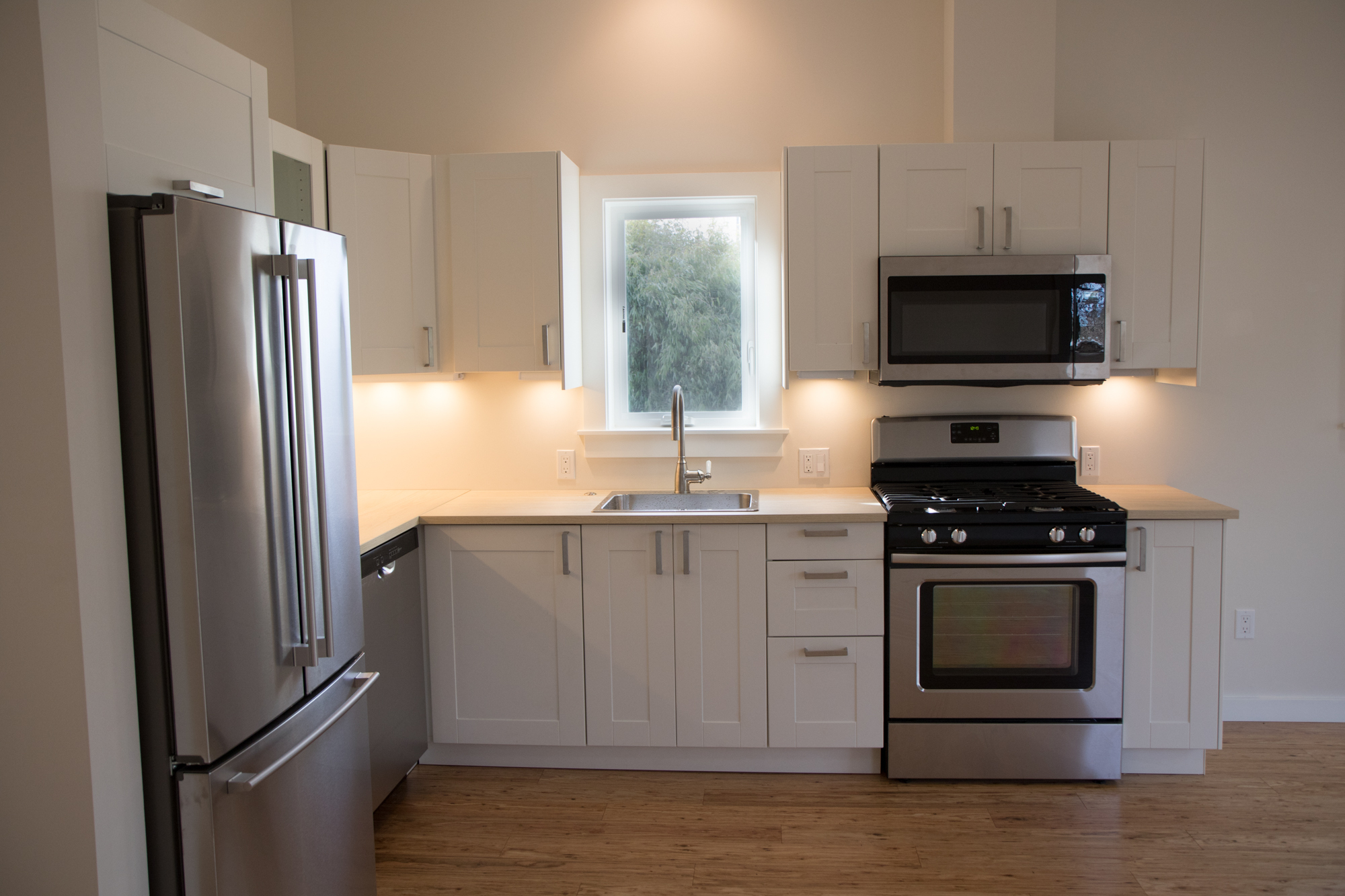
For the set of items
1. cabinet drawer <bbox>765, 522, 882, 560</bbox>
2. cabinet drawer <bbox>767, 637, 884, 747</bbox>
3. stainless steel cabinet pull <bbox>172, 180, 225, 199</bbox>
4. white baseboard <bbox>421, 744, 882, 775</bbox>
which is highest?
stainless steel cabinet pull <bbox>172, 180, 225, 199</bbox>

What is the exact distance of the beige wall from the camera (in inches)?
113

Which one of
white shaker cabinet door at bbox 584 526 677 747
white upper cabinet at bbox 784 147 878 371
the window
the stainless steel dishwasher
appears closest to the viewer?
the stainless steel dishwasher

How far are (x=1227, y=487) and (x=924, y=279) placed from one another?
1.49 metres

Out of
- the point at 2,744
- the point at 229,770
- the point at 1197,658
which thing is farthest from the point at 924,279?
the point at 2,744

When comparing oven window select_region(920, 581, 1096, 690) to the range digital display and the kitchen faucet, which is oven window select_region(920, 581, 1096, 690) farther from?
the kitchen faucet

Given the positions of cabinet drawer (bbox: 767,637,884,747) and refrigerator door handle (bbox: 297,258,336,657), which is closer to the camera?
refrigerator door handle (bbox: 297,258,336,657)

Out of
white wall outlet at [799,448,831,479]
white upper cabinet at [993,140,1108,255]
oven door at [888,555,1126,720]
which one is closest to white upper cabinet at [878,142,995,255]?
white upper cabinet at [993,140,1108,255]

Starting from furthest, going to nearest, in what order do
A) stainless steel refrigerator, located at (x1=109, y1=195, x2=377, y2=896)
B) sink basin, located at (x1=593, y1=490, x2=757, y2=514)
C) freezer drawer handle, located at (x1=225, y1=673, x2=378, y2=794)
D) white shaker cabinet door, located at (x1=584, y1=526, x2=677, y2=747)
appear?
1. sink basin, located at (x1=593, y1=490, x2=757, y2=514)
2. white shaker cabinet door, located at (x1=584, y1=526, x2=677, y2=747)
3. freezer drawer handle, located at (x1=225, y1=673, x2=378, y2=794)
4. stainless steel refrigerator, located at (x1=109, y1=195, x2=377, y2=896)

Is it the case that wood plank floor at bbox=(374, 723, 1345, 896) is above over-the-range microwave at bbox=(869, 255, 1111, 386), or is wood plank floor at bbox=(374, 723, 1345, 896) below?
below

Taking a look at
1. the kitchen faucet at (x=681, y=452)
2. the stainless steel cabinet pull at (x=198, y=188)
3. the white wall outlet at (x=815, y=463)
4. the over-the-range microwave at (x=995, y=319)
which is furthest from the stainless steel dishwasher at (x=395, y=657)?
the over-the-range microwave at (x=995, y=319)

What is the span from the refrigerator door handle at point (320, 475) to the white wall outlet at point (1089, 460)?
271 centimetres

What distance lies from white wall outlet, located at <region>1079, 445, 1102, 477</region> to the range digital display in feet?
1.19

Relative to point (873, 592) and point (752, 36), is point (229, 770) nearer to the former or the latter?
point (873, 592)

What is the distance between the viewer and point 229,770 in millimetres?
1683
